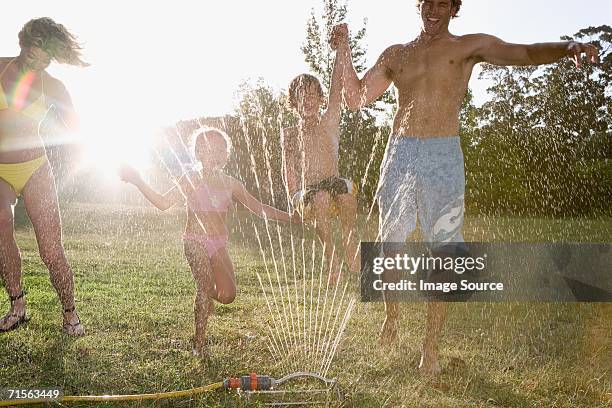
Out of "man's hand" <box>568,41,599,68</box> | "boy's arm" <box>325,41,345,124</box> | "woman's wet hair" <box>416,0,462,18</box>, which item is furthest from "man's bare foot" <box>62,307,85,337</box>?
"man's hand" <box>568,41,599,68</box>

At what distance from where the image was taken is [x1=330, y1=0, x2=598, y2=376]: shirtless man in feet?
14.8

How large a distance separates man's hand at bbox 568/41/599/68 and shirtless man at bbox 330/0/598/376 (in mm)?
336

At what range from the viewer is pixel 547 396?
4.27 meters

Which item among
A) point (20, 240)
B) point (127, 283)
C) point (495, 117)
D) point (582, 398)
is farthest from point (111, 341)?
point (495, 117)

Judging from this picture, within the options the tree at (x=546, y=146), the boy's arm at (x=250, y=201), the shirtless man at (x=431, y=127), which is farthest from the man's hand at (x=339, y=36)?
the tree at (x=546, y=146)

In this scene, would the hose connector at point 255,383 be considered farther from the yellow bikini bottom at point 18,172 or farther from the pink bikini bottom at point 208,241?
the yellow bikini bottom at point 18,172

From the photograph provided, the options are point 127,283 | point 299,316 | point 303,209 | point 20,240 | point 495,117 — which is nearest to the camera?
point 303,209

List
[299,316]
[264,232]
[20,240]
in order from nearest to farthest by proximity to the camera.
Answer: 1. [299,316]
2. [20,240]
3. [264,232]

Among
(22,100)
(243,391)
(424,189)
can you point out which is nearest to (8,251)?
(22,100)

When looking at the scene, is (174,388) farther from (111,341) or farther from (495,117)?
(495,117)

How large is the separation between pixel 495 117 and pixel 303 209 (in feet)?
82.7

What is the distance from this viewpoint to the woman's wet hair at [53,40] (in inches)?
191

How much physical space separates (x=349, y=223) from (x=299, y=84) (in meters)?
1.26

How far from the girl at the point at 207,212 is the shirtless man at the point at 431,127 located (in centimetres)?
82
